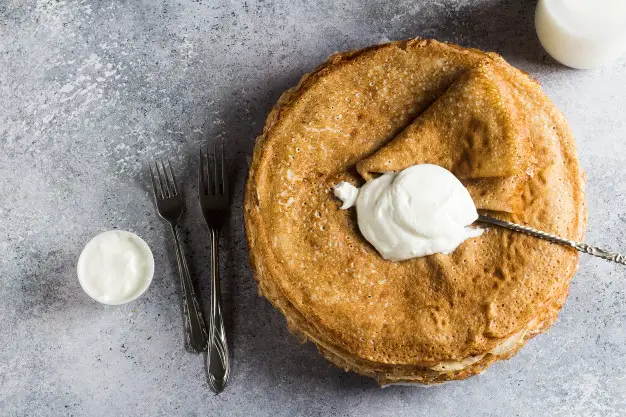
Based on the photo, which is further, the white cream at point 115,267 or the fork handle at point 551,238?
the white cream at point 115,267

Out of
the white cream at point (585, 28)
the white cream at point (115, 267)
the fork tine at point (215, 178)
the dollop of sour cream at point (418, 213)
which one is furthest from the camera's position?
the fork tine at point (215, 178)

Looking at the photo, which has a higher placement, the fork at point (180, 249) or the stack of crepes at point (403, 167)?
the stack of crepes at point (403, 167)

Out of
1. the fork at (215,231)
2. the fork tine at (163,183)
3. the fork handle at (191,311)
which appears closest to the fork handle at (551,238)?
the fork at (215,231)

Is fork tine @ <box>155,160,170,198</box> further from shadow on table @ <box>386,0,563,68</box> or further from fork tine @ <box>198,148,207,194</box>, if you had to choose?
shadow on table @ <box>386,0,563,68</box>

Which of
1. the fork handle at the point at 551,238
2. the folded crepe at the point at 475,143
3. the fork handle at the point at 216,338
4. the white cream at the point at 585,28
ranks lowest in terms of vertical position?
the fork handle at the point at 216,338

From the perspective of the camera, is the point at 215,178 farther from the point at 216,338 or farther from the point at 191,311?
the point at 216,338

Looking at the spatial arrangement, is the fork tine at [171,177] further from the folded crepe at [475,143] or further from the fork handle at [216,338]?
the folded crepe at [475,143]

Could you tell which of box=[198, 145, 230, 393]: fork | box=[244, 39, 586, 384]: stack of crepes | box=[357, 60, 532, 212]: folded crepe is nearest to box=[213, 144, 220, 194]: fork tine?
box=[198, 145, 230, 393]: fork

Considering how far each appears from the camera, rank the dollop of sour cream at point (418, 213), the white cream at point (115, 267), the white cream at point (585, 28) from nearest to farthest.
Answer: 1. the dollop of sour cream at point (418, 213)
2. the white cream at point (585, 28)
3. the white cream at point (115, 267)
